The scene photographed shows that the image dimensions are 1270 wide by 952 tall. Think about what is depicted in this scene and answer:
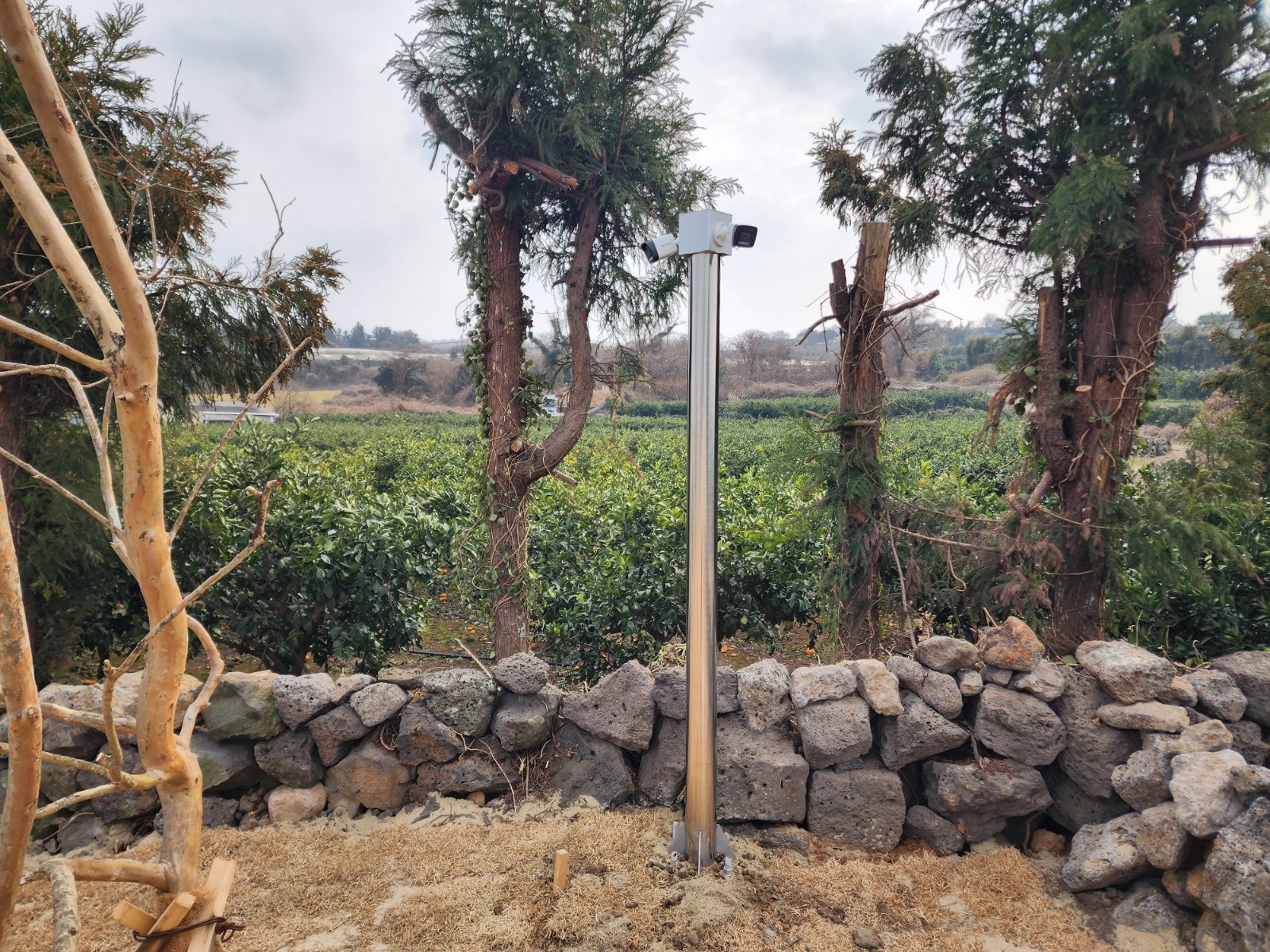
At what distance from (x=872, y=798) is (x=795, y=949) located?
820mm

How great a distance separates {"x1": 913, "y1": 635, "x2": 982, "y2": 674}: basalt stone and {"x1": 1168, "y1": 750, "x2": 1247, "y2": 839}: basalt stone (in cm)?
75

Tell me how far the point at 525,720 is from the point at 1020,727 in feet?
6.60

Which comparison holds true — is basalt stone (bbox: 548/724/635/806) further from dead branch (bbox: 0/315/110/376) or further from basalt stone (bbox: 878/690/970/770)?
dead branch (bbox: 0/315/110/376)

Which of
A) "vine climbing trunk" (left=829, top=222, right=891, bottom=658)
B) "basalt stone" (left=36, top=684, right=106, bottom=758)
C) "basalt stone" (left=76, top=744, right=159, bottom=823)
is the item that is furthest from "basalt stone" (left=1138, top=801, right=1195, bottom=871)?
"basalt stone" (left=36, top=684, right=106, bottom=758)

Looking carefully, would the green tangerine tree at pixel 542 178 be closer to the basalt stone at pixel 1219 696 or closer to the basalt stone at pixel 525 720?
the basalt stone at pixel 525 720

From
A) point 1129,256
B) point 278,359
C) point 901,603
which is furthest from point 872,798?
point 278,359

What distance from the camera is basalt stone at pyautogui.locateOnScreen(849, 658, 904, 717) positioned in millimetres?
2881

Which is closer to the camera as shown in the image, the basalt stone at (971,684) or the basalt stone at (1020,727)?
the basalt stone at (1020,727)

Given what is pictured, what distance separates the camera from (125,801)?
284 cm

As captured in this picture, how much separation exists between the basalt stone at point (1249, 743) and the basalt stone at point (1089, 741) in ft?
1.35

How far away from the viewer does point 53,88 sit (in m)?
1.21

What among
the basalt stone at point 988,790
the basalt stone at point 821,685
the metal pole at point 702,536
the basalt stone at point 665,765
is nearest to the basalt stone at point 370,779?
the basalt stone at point 665,765

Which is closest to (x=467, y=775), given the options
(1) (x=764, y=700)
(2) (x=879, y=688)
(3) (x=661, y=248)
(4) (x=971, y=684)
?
(1) (x=764, y=700)

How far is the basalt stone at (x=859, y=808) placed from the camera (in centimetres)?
285
